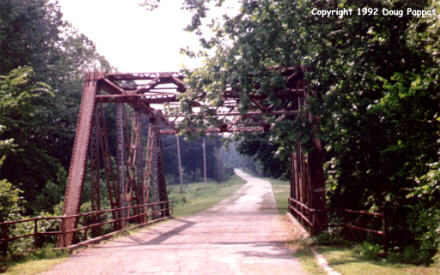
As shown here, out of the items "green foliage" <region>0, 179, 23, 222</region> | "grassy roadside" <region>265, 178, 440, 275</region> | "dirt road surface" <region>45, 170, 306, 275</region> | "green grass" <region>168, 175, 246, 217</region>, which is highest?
"green foliage" <region>0, 179, 23, 222</region>

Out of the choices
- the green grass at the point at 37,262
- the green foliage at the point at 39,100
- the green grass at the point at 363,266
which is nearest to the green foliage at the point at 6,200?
the green grass at the point at 37,262

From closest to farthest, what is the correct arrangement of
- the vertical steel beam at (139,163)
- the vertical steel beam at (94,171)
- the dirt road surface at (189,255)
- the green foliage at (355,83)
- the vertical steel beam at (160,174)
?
the green foliage at (355,83)
the dirt road surface at (189,255)
the vertical steel beam at (94,171)
the vertical steel beam at (139,163)
the vertical steel beam at (160,174)

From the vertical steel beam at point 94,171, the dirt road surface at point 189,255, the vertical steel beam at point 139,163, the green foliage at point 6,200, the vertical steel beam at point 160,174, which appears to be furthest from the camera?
the vertical steel beam at point 160,174

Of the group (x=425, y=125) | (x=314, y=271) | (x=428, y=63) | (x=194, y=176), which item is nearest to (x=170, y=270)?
(x=314, y=271)

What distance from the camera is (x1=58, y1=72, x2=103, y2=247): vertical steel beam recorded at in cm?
1256

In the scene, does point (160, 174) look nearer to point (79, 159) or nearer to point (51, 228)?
point (51, 228)

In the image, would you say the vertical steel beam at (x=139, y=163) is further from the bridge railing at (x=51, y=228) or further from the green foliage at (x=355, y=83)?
the green foliage at (x=355, y=83)

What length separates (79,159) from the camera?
537 inches

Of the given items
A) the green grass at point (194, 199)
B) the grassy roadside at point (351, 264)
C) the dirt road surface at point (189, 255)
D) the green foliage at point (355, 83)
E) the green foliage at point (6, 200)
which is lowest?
the green grass at point (194, 199)

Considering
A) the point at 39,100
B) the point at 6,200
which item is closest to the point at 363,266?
the point at 6,200

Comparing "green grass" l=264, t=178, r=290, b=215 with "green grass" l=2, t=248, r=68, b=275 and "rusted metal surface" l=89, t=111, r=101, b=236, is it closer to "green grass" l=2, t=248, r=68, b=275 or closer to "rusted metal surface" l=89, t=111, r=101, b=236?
"rusted metal surface" l=89, t=111, r=101, b=236

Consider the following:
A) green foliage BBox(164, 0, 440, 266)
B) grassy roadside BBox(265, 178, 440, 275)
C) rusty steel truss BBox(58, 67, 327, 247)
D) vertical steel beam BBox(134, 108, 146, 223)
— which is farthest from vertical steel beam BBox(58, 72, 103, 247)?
grassy roadside BBox(265, 178, 440, 275)

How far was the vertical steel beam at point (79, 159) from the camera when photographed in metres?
12.6

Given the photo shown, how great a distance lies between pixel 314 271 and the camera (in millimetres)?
8523
